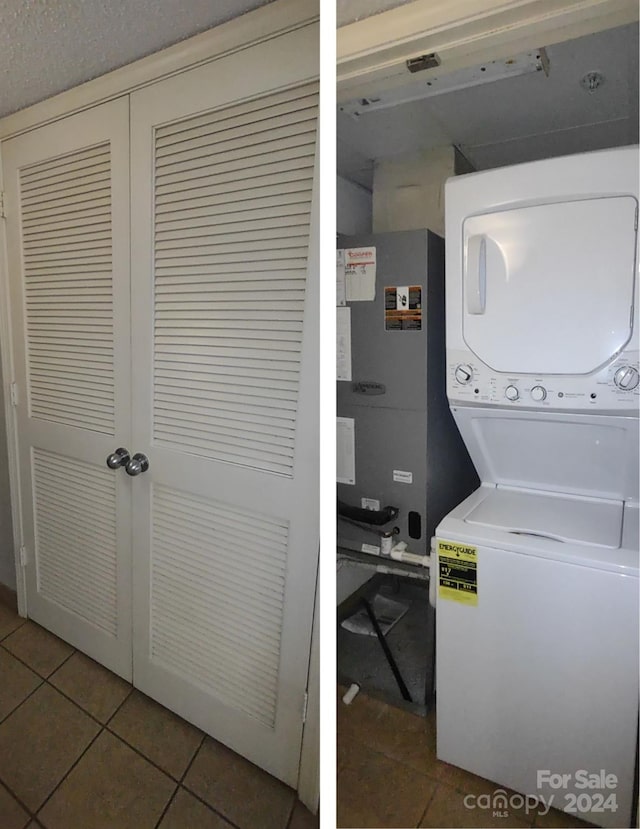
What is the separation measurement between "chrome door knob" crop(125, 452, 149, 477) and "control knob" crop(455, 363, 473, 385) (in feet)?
2.47

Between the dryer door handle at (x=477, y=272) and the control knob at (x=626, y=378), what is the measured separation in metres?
0.29

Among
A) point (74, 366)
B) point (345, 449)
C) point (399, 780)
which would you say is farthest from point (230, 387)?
point (399, 780)

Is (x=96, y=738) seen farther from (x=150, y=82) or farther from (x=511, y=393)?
(x=150, y=82)

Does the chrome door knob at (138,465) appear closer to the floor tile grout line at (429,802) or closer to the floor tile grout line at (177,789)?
the floor tile grout line at (177,789)

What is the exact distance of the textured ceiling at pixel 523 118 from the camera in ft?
2.26

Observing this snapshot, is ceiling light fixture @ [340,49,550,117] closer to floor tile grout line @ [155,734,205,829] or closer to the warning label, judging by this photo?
the warning label

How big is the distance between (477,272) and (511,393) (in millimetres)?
263

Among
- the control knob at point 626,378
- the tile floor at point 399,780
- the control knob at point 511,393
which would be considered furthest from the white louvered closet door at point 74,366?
the control knob at point 626,378

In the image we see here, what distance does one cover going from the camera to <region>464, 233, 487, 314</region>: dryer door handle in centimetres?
101

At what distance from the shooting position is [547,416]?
3.23 feet

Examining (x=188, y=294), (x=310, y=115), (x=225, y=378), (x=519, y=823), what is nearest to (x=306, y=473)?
(x=225, y=378)

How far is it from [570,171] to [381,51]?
1.40 feet

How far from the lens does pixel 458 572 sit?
1.02 m

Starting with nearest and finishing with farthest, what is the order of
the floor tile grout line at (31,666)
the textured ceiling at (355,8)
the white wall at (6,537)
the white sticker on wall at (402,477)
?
the textured ceiling at (355,8) → the white sticker on wall at (402,477) → the floor tile grout line at (31,666) → the white wall at (6,537)
